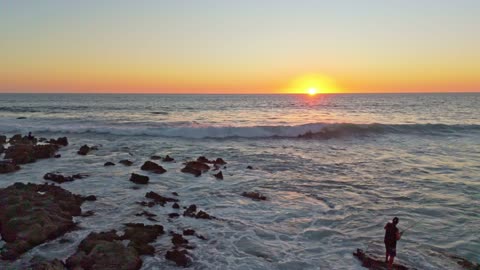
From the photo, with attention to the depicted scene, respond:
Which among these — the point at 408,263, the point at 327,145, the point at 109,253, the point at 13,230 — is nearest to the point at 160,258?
the point at 109,253

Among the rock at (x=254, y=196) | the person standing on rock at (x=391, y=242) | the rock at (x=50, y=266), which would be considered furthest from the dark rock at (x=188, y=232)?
the person standing on rock at (x=391, y=242)

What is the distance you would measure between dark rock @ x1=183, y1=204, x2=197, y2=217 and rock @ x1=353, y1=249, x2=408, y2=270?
5.67 meters

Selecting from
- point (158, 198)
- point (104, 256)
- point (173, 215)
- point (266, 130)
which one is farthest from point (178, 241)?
point (266, 130)

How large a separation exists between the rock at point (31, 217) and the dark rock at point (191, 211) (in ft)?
11.9

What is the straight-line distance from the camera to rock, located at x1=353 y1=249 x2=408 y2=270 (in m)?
9.59

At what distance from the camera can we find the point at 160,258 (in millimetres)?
9750

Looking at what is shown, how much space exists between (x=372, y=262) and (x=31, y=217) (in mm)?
9770

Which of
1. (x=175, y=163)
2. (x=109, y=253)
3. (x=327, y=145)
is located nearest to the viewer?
(x=109, y=253)

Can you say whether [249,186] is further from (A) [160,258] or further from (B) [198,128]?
(B) [198,128]

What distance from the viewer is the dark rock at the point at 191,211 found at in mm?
13141

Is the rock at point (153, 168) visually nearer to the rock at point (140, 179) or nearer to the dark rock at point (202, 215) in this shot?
the rock at point (140, 179)

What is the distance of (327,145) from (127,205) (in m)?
21.6

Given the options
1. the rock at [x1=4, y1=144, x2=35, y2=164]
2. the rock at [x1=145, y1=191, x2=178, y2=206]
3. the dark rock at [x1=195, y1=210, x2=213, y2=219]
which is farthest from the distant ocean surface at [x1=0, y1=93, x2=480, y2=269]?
the rock at [x1=4, y1=144, x2=35, y2=164]

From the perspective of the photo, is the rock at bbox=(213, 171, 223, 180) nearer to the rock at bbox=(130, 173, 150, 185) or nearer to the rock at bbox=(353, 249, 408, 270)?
the rock at bbox=(130, 173, 150, 185)
